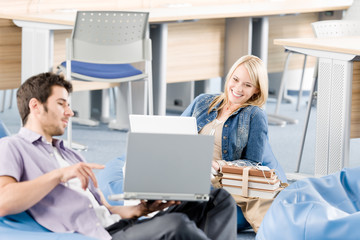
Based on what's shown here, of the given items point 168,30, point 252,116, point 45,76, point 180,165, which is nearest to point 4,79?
point 168,30

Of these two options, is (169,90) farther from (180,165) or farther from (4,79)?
(180,165)

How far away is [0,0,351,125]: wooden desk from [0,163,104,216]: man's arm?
2802mm

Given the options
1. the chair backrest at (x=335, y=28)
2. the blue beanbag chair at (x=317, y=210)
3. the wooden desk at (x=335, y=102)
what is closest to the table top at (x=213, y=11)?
the chair backrest at (x=335, y=28)

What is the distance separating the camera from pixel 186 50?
5.87m

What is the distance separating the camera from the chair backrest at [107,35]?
14.7ft

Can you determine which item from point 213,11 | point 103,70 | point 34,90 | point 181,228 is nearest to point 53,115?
point 34,90

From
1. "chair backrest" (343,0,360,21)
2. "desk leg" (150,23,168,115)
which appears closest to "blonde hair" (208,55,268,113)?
"desk leg" (150,23,168,115)

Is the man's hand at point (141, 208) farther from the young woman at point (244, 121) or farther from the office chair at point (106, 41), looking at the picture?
the office chair at point (106, 41)

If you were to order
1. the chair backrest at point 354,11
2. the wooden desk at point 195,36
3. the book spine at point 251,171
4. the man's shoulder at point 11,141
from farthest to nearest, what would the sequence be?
the chair backrest at point 354,11
the wooden desk at point 195,36
the book spine at point 251,171
the man's shoulder at point 11,141

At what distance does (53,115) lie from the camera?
2.37 metres

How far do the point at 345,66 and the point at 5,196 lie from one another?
2235 mm

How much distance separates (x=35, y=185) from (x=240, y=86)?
1409 mm

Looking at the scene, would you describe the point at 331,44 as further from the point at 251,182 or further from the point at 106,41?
the point at 106,41

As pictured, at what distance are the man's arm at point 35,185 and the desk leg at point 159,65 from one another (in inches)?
129
